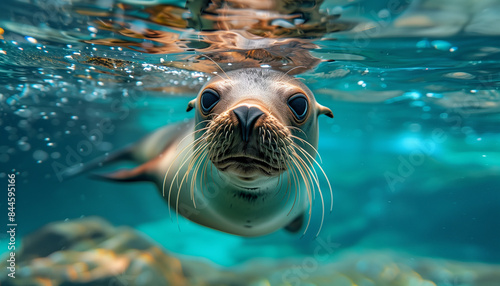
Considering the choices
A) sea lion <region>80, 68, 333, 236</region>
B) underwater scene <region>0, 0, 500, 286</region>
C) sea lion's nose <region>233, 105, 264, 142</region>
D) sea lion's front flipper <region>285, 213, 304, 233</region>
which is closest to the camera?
sea lion's nose <region>233, 105, 264, 142</region>

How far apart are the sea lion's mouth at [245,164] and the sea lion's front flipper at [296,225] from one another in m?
2.10

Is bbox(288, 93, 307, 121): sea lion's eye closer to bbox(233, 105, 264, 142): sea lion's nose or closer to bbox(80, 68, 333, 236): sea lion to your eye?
bbox(80, 68, 333, 236): sea lion

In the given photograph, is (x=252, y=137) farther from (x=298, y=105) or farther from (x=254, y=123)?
(x=298, y=105)

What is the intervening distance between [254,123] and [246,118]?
64 millimetres

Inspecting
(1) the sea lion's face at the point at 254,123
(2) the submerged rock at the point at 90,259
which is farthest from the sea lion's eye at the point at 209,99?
(2) the submerged rock at the point at 90,259

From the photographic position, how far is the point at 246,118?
1921mm

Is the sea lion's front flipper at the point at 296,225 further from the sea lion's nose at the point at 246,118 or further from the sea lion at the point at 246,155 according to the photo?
the sea lion's nose at the point at 246,118

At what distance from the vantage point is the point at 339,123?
48.8 feet

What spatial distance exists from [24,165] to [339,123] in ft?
44.2

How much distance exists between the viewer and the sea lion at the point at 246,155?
2062 mm

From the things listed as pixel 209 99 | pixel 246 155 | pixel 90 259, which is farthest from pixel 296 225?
pixel 90 259

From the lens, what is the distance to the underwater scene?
9.57 feet

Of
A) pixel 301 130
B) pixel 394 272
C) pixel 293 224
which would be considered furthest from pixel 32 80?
pixel 394 272

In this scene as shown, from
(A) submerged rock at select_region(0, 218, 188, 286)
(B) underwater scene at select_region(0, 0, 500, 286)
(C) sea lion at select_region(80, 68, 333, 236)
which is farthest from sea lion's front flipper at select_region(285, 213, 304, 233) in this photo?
(A) submerged rock at select_region(0, 218, 188, 286)
